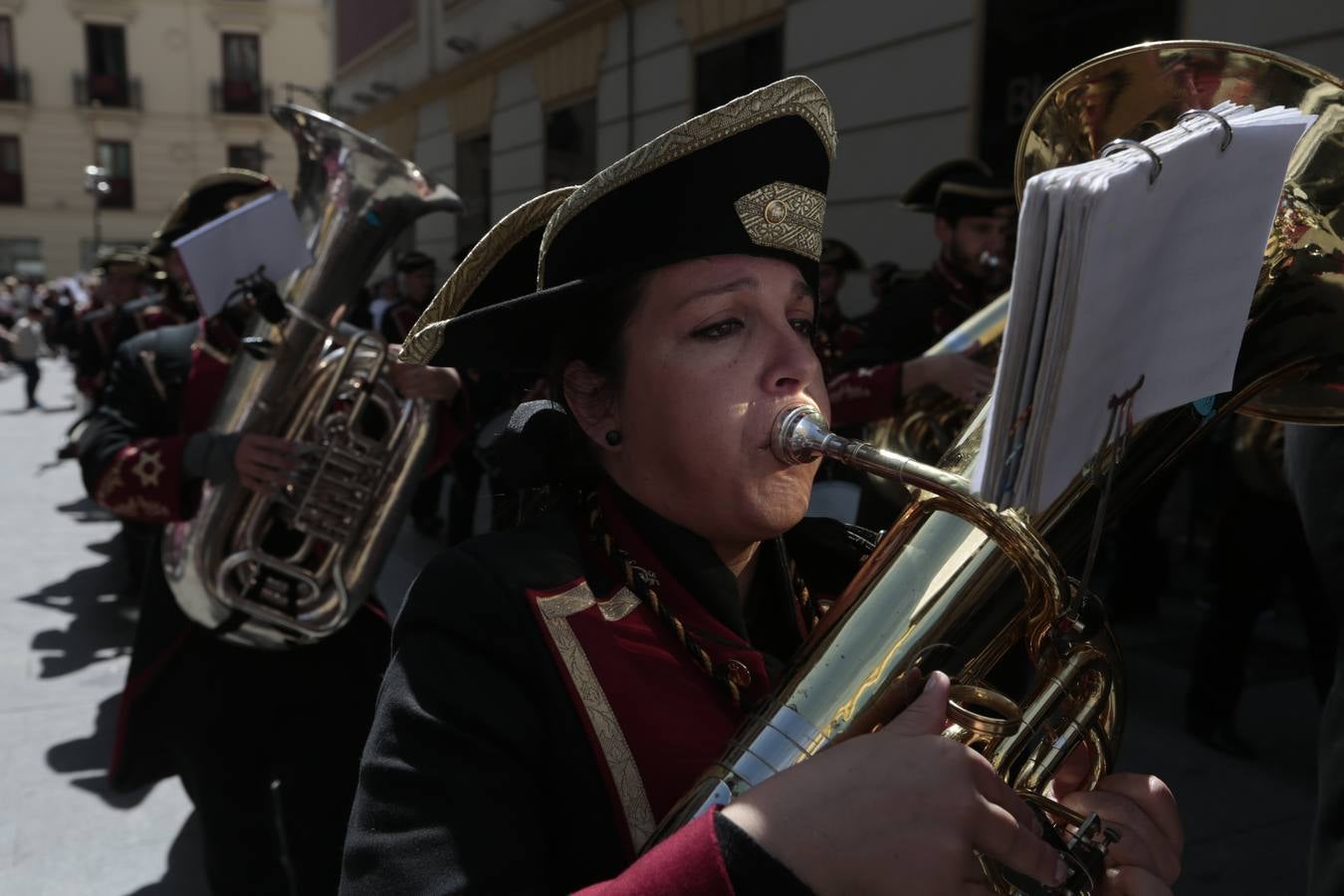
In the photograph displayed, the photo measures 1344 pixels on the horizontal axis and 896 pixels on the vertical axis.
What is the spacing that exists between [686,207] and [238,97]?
127 ft

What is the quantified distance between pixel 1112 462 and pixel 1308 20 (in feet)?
16.6

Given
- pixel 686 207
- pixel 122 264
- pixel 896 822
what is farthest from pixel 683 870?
pixel 122 264

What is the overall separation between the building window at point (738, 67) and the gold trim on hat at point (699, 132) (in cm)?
698

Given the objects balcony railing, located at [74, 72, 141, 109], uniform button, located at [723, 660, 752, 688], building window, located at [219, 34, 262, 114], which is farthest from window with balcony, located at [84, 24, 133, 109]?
uniform button, located at [723, 660, 752, 688]

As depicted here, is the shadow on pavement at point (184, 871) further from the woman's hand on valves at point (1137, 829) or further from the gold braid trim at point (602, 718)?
the woman's hand on valves at point (1137, 829)

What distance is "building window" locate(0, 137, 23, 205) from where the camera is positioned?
3375 centimetres

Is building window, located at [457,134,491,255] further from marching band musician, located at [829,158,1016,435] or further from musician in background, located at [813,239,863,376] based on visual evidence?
marching band musician, located at [829,158,1016,435]

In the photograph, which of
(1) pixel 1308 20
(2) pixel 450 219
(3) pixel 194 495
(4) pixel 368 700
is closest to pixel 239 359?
(3) pixel 194 495

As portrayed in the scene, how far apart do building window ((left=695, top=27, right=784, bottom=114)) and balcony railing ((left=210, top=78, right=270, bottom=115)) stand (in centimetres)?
3067

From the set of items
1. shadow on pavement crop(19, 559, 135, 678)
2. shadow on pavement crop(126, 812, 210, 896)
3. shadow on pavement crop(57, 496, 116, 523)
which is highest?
shadow on pavement crop(57, 496, 116, 523)

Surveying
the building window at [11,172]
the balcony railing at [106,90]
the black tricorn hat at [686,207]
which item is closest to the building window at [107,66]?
the balcony railing at [106,90]

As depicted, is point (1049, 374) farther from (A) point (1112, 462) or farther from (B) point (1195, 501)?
(B) point (1195, 501)

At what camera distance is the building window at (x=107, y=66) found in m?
34.2

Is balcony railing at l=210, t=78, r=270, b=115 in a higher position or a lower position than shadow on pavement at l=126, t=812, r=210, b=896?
higher
